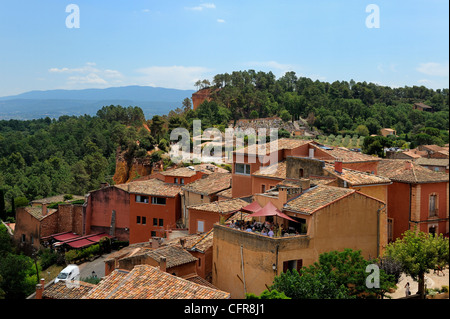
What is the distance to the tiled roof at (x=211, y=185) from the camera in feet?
98.7

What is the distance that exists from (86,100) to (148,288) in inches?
6074

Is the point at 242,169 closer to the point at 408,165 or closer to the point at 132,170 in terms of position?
the point at 408,165

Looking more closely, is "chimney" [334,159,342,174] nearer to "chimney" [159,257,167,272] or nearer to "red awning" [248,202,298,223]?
"red awning" [248,202,298,223]

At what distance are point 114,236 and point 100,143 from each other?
51.4 meters

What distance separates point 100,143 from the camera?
86625 millimetres

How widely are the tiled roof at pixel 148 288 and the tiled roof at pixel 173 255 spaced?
3.68 m

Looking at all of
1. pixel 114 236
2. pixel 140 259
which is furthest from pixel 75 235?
pixel 140 259

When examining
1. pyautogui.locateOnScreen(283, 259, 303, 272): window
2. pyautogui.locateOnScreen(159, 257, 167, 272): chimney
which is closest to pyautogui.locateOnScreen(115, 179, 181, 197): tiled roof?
pyautogui.locateOnScreen(159, 257, 167, 272): chimney

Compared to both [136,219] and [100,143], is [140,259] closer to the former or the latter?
[136,219]

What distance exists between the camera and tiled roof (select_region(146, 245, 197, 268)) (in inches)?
738
